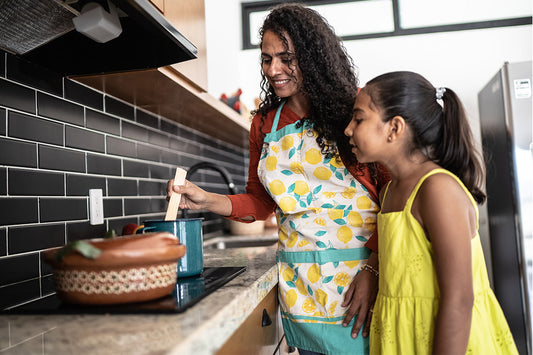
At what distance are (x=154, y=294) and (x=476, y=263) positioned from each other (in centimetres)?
66

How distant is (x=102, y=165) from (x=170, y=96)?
0.30 m

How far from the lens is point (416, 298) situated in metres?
0.92

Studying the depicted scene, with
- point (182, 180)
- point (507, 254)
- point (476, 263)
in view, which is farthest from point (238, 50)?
point (476, 263)

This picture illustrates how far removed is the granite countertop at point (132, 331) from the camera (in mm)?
566

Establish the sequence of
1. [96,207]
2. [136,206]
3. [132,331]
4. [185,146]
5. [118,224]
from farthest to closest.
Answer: [185,146] < [136,206] < [118,224] < [96,207] < [132,331]

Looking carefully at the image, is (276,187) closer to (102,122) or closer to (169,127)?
(102,122)

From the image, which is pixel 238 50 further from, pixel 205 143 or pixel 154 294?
pixel 154 294

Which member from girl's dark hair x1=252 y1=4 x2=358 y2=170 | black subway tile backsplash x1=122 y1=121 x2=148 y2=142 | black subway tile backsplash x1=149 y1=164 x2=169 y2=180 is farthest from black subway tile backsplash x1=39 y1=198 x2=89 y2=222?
girl's dark hair x1=252 y1=4 x2=358 y2=170

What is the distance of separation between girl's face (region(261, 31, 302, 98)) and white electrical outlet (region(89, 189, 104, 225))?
1.97ft

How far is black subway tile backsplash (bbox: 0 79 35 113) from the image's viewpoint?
3.22 ft

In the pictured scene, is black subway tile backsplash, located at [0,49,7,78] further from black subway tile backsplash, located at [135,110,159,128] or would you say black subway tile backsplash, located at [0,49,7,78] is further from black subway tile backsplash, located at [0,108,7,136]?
black subway tile backsplash, located at [135,110,159,128]

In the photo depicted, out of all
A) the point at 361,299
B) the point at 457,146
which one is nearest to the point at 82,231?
the point at 361,299

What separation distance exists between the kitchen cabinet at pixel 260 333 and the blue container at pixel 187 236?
0.17 metres

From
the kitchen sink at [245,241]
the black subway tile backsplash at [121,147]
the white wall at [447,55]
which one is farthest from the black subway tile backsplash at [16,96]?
the white wall at [447,55]
